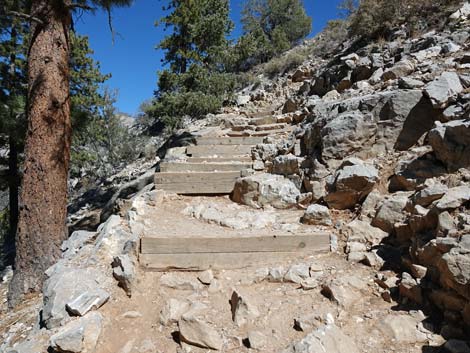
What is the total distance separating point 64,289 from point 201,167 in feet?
11.9

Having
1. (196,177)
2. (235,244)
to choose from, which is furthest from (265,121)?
(235,244)

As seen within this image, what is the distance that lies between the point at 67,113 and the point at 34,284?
2286 mm

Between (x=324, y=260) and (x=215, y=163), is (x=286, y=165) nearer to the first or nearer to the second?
(x=215, y=163)

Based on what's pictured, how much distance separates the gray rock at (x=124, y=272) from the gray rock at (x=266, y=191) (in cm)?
222

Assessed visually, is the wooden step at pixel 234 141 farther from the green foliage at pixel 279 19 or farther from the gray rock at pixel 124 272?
the green foliage at pixel 279 19

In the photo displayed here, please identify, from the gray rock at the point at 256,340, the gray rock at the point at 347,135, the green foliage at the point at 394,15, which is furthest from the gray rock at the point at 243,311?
the green foliage at the point at 394,15

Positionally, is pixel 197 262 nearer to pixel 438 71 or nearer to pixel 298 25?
pixel 438 71

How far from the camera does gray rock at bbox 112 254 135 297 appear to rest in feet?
10.8

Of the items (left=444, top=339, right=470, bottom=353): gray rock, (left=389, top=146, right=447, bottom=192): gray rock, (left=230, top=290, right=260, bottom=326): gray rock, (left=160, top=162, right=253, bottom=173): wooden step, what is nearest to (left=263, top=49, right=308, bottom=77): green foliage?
(left=160, top=162, right=253, bottom=173): wooden step

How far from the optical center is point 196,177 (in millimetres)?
5715

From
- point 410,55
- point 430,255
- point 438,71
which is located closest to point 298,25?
point 410,55

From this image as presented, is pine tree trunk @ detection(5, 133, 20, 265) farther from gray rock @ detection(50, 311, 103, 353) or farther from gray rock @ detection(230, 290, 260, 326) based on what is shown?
gray rock @ detection(230, 290, 260, 326)

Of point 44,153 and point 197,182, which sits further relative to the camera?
point 197,182

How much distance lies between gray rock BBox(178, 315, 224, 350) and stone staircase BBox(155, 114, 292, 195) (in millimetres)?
3077
